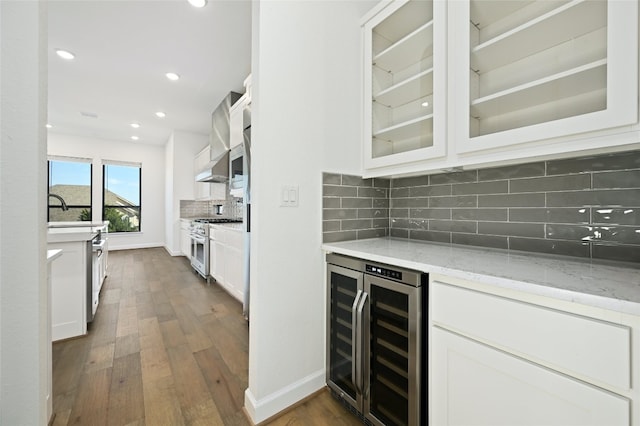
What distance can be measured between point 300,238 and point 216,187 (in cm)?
461

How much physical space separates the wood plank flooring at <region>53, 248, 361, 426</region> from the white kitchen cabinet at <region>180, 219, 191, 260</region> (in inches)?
71.5

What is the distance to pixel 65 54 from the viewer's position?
2.93 m

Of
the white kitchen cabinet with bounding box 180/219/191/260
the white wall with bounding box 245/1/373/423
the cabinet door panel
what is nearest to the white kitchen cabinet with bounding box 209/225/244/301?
the white wall with bounding box 245/1/373/423

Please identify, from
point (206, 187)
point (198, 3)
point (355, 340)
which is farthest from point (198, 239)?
point (355, 340)

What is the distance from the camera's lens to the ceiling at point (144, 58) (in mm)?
2303

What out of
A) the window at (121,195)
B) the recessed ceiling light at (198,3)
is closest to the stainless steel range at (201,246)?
the recessed ceiling light at (198,3)

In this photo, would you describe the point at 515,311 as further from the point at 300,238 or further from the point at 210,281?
the point at 210,281

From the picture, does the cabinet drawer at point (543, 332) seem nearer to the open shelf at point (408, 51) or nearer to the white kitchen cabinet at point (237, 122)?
the open shelf at point (408, 51)

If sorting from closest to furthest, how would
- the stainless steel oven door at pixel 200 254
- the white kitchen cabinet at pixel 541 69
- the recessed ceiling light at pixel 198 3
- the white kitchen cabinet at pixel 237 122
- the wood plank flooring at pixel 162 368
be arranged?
the white kitchen cabinet at pixel 541 69 → the wood plank flooring at pixel 162 368 → the recessed ceiling light at pixel 198 3 → the white kitchen cabinet at pixel 237 122 → the stainless steel oven door at pixel 200 254

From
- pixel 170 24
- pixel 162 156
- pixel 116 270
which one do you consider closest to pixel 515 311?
pixel 170 24

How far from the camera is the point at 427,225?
5.82 feet

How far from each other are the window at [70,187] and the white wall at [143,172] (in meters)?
0.14

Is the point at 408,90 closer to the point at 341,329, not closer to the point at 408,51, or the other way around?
the point at 408,51

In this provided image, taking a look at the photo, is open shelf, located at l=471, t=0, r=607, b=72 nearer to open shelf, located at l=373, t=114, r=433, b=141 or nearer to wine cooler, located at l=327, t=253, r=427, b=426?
open shelf, located at l=373, t=114, r=433, b=141
